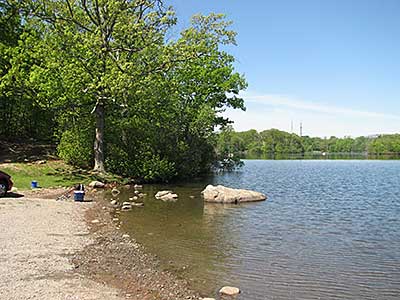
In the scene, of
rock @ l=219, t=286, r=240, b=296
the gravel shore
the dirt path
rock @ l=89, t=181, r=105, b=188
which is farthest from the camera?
rock @ l=89, t=181, r=105, b=188

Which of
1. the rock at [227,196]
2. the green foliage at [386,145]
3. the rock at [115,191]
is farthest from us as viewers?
the green foliage at [386,145]

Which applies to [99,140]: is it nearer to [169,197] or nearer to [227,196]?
[169,197]

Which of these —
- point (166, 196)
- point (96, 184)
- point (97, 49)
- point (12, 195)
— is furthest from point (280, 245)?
point (97, 49)

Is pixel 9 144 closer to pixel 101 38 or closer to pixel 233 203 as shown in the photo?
pixel 101 38

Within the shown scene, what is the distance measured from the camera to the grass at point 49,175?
27875 mm

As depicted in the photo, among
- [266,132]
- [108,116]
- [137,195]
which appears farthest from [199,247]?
[266,132]

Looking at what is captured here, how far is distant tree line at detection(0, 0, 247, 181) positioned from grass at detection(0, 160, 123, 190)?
1.26 metres

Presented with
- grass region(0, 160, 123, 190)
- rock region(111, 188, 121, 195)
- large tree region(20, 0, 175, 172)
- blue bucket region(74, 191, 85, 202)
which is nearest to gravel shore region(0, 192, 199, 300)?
blue bucket region(74, 191, 85, 202)

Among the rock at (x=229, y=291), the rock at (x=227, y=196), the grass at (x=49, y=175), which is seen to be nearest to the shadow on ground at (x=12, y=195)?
the grass at (x=49, y=175)

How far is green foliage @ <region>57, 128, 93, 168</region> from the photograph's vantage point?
3322cm

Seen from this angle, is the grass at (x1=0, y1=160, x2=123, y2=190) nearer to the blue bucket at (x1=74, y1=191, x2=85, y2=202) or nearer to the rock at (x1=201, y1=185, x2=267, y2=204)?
the blue bucket at (x1=74, y1=191, x2=85, y2=202)

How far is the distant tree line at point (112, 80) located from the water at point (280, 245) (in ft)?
26.6

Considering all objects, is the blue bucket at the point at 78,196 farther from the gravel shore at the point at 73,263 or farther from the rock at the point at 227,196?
the rock at the point at 227,196

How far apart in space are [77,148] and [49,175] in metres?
3.74
